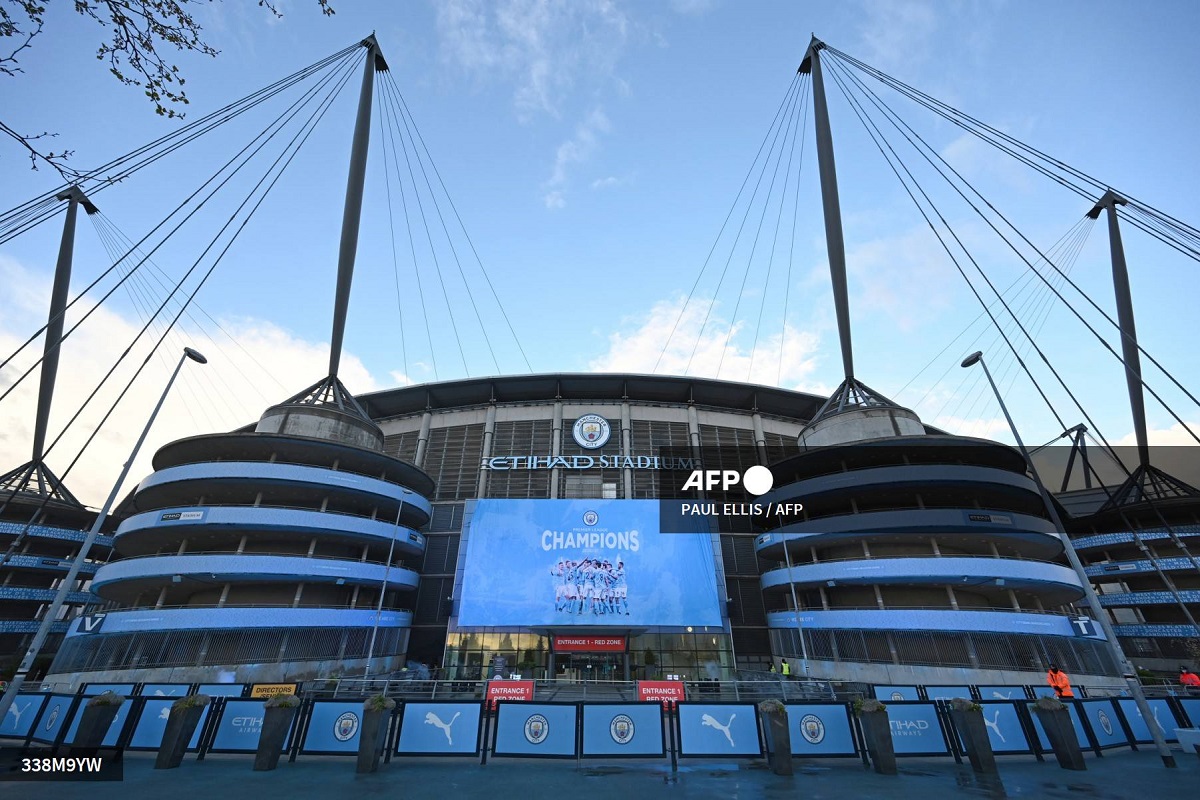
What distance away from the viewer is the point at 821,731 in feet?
41.1

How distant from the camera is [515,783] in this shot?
10.4 metres

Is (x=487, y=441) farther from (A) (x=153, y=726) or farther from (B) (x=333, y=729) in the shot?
(B) (x=333, y=729)

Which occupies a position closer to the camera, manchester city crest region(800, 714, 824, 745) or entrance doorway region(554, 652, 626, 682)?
manchester city crest region(800, 714, 824, 745)

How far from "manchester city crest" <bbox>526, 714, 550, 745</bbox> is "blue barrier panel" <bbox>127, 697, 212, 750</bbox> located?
8117 millimetres

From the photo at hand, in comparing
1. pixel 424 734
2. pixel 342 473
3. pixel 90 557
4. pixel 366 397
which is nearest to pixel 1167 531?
pixel 424 734

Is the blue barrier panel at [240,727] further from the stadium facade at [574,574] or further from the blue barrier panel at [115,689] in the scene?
the stadium facade at [574,574]

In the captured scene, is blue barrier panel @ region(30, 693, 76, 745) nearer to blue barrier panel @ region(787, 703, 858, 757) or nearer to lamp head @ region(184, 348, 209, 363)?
lamp head @ region(184, 348, 209, 363)

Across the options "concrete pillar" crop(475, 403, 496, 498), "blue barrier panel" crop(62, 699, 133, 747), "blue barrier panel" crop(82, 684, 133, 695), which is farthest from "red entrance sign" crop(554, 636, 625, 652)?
"blue barrier panel" crop(62, 699, 133, 747)

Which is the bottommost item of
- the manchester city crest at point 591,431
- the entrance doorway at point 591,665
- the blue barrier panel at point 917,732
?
the blue barrier panel at point 917,732

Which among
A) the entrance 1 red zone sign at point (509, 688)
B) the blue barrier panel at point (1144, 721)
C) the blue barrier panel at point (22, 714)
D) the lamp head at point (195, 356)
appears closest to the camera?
the blue barrier panel at point (22, 714)

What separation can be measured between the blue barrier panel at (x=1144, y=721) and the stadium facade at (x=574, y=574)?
18.0 m

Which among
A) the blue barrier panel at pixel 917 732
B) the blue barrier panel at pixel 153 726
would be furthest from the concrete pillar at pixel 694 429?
the blue barrier panel at pixel 153 726

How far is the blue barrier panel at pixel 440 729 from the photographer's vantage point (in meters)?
12.2

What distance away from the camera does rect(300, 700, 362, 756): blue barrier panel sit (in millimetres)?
12305
